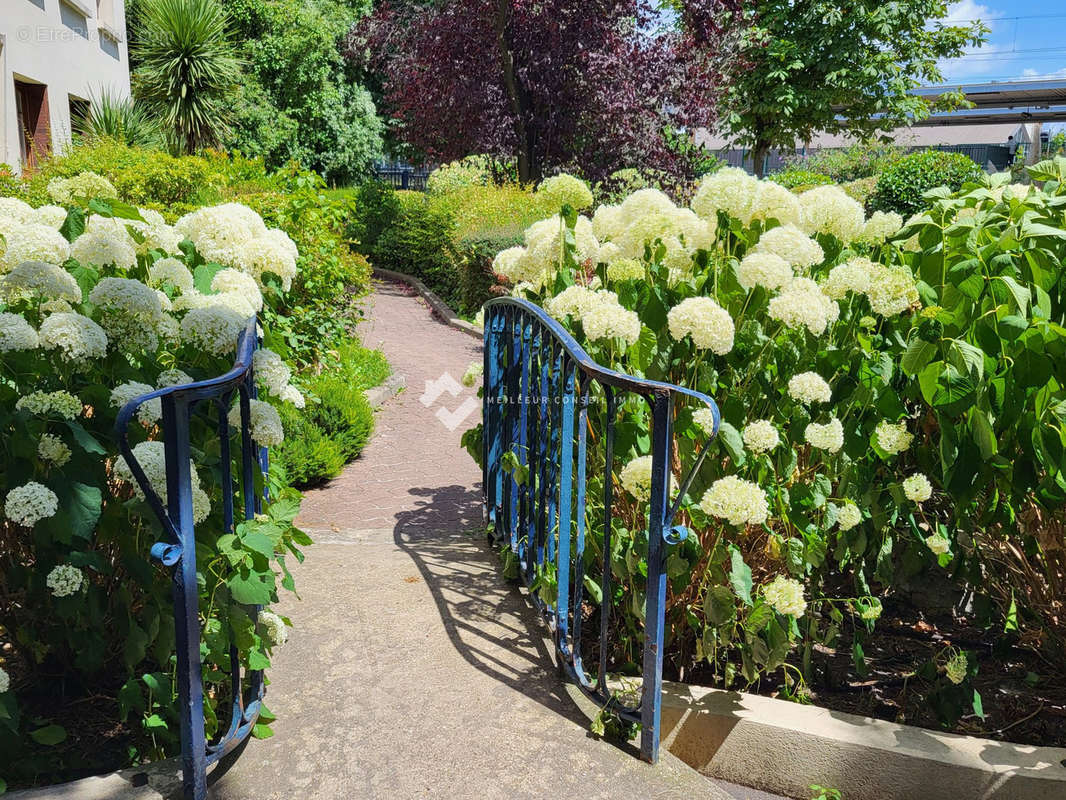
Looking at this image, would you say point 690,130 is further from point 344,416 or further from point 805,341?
point 805,341

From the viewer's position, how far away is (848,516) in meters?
2.56

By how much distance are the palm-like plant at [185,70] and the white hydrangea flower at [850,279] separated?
1959 cm

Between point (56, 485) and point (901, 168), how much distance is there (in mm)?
17416

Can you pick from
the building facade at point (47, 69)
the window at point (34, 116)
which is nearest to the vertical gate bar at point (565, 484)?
the building facade at point (47, 69)

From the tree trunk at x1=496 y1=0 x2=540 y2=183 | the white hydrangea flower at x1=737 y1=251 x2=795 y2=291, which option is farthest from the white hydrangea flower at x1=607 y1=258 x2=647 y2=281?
the tree trunk at x1=496 y1=0 x2=540 y2=183

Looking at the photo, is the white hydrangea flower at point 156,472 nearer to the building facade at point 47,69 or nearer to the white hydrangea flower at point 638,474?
the white hydrangea flower at point 638,474

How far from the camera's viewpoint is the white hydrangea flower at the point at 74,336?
209cm

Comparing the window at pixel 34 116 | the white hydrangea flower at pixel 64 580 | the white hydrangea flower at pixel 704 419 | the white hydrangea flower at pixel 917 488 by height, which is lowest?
the white hydrangea flower at pixel 64 580

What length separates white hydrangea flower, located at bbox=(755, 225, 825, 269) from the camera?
2.75 metres

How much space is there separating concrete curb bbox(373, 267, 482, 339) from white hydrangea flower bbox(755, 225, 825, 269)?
26.9 feet

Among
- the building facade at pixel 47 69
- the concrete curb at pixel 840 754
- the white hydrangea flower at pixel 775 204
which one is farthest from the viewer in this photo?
the building facade at pixel 47 69

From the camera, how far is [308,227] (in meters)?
7.30

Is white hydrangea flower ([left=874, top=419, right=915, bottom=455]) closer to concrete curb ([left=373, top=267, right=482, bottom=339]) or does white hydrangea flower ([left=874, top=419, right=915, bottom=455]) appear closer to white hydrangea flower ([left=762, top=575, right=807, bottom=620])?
white hydrangea flower ([left=762, top=575, right=807, bottom=620])

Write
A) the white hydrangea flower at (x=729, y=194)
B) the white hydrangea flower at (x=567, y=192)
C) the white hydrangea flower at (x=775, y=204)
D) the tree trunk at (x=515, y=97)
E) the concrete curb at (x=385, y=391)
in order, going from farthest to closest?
the tree trunk at (x=515, y=97) → the concrete curb at (x=385, y=391) → the white hydrangea flower at (x=567, y=192) → the white hydrangea flower at (x=775, y=204) → the white hydrangea flower at (x=729, y=194)
